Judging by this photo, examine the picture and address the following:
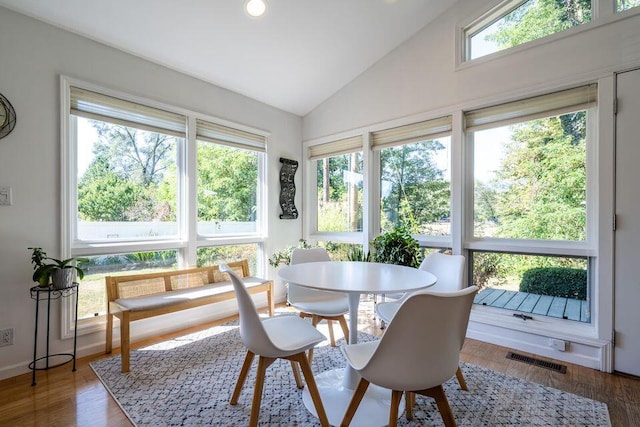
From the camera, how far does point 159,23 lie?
2484 mm

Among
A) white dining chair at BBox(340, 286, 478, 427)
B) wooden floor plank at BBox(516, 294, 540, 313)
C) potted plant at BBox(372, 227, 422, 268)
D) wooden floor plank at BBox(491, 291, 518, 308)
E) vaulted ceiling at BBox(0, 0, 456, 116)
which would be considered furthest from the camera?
potted plant at BBox(372, 227, 422, 268)

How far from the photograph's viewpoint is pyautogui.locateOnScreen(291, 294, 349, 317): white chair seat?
7.17 feet

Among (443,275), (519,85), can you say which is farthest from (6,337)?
(519,85)

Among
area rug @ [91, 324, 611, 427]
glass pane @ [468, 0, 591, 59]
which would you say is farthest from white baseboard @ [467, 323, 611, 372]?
glass pane @ [468, 0, 591, 59]

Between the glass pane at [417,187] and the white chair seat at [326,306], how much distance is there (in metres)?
1.36

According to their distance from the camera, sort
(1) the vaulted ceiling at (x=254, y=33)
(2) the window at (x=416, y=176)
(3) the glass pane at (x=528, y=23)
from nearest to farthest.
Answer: (1) the vaulted ceiling at (x=254, y=33)
(3) the glass pane at (x=528, y=23)
(2) the window at (x=416, y=176)

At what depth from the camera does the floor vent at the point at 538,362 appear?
7.48 ft

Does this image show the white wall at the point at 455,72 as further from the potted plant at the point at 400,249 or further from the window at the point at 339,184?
the potted plant at the point at 400,249

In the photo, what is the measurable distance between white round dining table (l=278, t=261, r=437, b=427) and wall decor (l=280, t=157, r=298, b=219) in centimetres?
191

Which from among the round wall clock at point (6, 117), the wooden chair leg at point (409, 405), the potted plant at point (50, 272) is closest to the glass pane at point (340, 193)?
the wooden chair leg at point (409, 405)

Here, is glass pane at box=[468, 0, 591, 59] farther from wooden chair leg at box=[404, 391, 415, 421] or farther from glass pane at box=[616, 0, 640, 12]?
wooden chair leg at box=[404, 391, 415, 421]

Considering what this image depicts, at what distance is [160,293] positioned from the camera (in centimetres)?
273

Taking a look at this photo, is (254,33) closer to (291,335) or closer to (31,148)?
(31,148)

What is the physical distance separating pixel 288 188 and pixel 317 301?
201 centimetres
